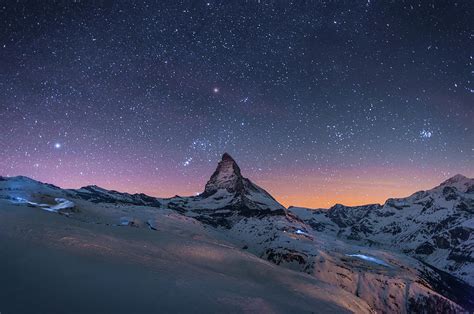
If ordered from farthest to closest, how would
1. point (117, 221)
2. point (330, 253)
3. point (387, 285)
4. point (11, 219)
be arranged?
point (330, 253) < point (387, 285) < point (117, 221) < point (11, 219)

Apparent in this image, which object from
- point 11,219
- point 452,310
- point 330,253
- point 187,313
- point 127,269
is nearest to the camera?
point 187,313

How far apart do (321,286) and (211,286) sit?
15.6 metres

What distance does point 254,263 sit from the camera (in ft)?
112

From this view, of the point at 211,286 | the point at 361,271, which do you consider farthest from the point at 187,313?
the point at 361,271

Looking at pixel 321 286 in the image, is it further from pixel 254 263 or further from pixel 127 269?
pixel 127 269

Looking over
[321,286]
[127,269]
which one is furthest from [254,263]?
[127,269]

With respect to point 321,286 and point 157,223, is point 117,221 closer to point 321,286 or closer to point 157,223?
point 157,223

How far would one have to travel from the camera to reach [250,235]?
18538cm

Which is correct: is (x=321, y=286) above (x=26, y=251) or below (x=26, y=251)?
below

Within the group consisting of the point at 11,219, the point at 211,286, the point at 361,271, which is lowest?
the point at 361,271

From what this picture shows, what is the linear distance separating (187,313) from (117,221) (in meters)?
108

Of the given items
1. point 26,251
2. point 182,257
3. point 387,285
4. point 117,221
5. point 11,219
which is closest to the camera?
point 26,251

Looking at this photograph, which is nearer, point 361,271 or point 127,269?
point 127,269

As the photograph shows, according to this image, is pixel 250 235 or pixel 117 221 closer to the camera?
pixel 117 221
